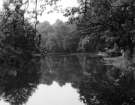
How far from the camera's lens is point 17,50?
45.1 m

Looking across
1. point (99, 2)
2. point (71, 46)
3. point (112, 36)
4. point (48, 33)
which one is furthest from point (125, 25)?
point (48, 33)

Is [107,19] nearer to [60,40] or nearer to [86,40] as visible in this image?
[86,40]

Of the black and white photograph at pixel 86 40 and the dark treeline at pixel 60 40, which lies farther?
the dark treeline at pixel 60 40

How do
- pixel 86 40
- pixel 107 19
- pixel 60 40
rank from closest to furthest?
1. pixel 107 19
2. pixel 86 40
3. pixel 60 40

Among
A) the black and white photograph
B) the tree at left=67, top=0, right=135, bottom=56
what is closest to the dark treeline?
the black and white photograph

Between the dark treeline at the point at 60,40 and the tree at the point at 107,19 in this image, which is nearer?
the tree at the point at 107,19

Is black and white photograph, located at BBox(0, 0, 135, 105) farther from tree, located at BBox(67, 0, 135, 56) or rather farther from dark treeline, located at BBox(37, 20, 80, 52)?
dark treeline, located at BBox(37, 20, 80, 52)

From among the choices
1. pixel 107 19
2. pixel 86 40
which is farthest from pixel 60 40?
pixel 107 19

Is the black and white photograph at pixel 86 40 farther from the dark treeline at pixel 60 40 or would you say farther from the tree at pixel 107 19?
the dark treeline at pixel 60 40

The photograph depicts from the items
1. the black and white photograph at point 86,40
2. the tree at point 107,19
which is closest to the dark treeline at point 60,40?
the black and white photograph at point 86,40

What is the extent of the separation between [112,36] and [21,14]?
82.6 ft

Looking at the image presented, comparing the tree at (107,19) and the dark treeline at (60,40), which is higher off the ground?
the tree at (107,19)

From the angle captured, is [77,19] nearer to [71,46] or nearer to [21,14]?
[21,14]

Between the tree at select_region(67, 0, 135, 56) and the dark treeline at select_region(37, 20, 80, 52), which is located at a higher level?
→ the tree at select_region(67, 0, 135, 56)
